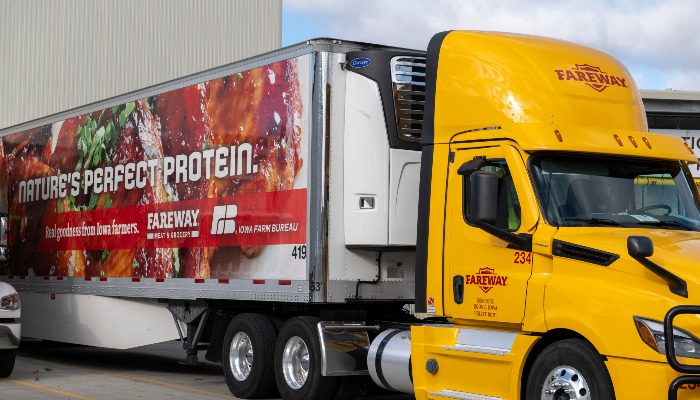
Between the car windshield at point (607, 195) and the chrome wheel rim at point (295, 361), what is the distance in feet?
12.9

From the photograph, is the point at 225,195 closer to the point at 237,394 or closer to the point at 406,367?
the point at 237,394

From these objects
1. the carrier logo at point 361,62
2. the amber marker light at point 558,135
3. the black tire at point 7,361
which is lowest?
the black tire at point 7,361

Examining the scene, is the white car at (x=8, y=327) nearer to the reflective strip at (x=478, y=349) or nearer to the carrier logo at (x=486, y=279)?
the reflective strip at (x=478, y=349)

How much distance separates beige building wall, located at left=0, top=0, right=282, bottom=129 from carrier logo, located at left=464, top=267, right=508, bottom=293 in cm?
2233

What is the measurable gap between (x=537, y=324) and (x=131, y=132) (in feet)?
26.4

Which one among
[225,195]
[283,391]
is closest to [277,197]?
[225,195]

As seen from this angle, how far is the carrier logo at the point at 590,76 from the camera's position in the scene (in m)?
10.4

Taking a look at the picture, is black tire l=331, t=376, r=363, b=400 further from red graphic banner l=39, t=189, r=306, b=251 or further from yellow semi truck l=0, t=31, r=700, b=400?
red graphic banner l=39, t=189, r=306, b=251

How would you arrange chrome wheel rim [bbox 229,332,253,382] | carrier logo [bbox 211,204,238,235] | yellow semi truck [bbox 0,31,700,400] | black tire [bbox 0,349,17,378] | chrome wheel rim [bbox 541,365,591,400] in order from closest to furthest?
chrome wheel rim [bbox 541,365,591,400], yellow semi truck [bbox 0,31,700,400], chrome wheel rim [bbox 229,332,253,382], carrier logo [bbox 211,204,238,235], black tire [bbox 0,349,17,378]

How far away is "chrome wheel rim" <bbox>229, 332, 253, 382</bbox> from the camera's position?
44.2 feet

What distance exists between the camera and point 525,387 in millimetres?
9656

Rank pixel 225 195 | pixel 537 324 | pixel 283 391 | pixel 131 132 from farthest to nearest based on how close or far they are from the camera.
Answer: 1. pixel 131 132
2. pixel 225 195
3. pixel 283 391
4. pixel 537 324

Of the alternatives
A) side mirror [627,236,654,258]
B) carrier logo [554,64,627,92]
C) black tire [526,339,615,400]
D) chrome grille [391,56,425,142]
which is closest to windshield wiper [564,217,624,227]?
side mirror [627,236,654,258]

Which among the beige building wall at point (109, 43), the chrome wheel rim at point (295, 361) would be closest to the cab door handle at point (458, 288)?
the chrome wheel rim at point (295, 361)
